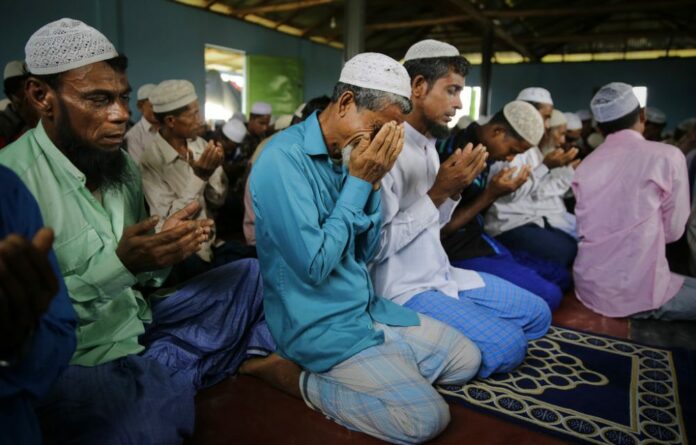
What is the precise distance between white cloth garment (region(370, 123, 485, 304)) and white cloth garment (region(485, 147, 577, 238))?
5.04 ft

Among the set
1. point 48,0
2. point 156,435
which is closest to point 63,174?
point 156,435

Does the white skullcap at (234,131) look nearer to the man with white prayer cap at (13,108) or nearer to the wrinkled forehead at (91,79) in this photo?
the man with white prayer cap at (13,108)

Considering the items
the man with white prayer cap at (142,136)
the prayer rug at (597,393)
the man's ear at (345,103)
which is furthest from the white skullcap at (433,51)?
the man with white prayer cap at (142,136)

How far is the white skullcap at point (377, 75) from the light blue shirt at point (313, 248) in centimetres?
22

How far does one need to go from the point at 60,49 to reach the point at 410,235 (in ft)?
4.98

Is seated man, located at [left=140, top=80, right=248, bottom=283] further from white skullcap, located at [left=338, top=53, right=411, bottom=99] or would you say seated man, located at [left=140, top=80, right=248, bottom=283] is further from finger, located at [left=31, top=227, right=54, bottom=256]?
finger, located at [left=31, top=227, right=54, bottom=256]

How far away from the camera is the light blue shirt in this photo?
165 centimetres

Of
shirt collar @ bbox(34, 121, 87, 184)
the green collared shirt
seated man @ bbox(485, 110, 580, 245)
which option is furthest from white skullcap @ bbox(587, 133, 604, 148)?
shirt collar @ bbox(34, 121, 87, 184)

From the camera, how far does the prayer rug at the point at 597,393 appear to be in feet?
6.35

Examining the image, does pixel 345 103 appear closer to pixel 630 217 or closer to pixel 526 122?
pixel 526 122

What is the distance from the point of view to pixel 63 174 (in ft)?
5.25

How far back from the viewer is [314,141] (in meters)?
1.82

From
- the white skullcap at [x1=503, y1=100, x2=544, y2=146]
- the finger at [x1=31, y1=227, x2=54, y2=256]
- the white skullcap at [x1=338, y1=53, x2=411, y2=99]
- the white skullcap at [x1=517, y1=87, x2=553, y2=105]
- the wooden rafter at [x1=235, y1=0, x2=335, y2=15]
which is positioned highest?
the wooden rafter at [x1=235, y1=0, x2=335, y2=15]

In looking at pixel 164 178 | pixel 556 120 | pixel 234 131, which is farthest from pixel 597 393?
pixel 234 131
